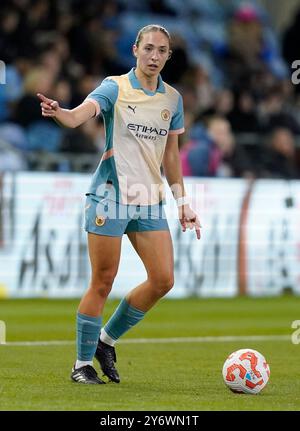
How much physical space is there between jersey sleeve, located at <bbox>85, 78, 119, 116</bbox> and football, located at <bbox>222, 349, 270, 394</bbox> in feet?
6.57

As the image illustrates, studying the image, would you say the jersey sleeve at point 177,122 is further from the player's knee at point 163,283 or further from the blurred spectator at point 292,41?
the blurred spectator at point 292,41

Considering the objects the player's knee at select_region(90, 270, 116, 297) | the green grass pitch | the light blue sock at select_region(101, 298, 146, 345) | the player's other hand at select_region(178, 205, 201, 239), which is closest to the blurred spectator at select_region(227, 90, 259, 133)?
the green grass pitch

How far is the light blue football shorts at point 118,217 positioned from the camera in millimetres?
8664

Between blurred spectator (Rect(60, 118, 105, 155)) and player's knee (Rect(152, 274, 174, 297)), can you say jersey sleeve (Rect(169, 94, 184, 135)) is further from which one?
blurred spectator (Rect(60, 118, 105, 155))

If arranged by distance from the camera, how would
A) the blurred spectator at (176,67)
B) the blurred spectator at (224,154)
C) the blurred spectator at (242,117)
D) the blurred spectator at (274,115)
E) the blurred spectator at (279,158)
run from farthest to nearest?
the blurred spectator at (274,115), the blurred spectator at (176,67), the blurred spectator at (242,117), the blurred spectator at (279,158), the blurred spectator at (224,154)

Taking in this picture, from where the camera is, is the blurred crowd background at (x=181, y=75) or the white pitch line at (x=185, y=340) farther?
the blurred crowd background at (x=181, y=75)

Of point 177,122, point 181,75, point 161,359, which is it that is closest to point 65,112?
point 177,122

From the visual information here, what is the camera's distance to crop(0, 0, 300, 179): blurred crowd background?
60.6 ft

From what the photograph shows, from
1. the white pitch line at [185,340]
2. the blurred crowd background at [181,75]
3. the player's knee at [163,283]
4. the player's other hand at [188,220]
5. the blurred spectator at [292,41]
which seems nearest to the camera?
the player's knee at [163,283]

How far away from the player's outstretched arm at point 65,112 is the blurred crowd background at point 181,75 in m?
9.48

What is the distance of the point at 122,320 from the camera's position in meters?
9.07

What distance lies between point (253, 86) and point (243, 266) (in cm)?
636

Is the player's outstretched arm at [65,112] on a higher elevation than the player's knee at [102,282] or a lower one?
higher

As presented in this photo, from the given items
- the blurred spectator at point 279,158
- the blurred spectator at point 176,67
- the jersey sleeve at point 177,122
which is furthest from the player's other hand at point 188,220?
the blurred spectator at point 176,67
